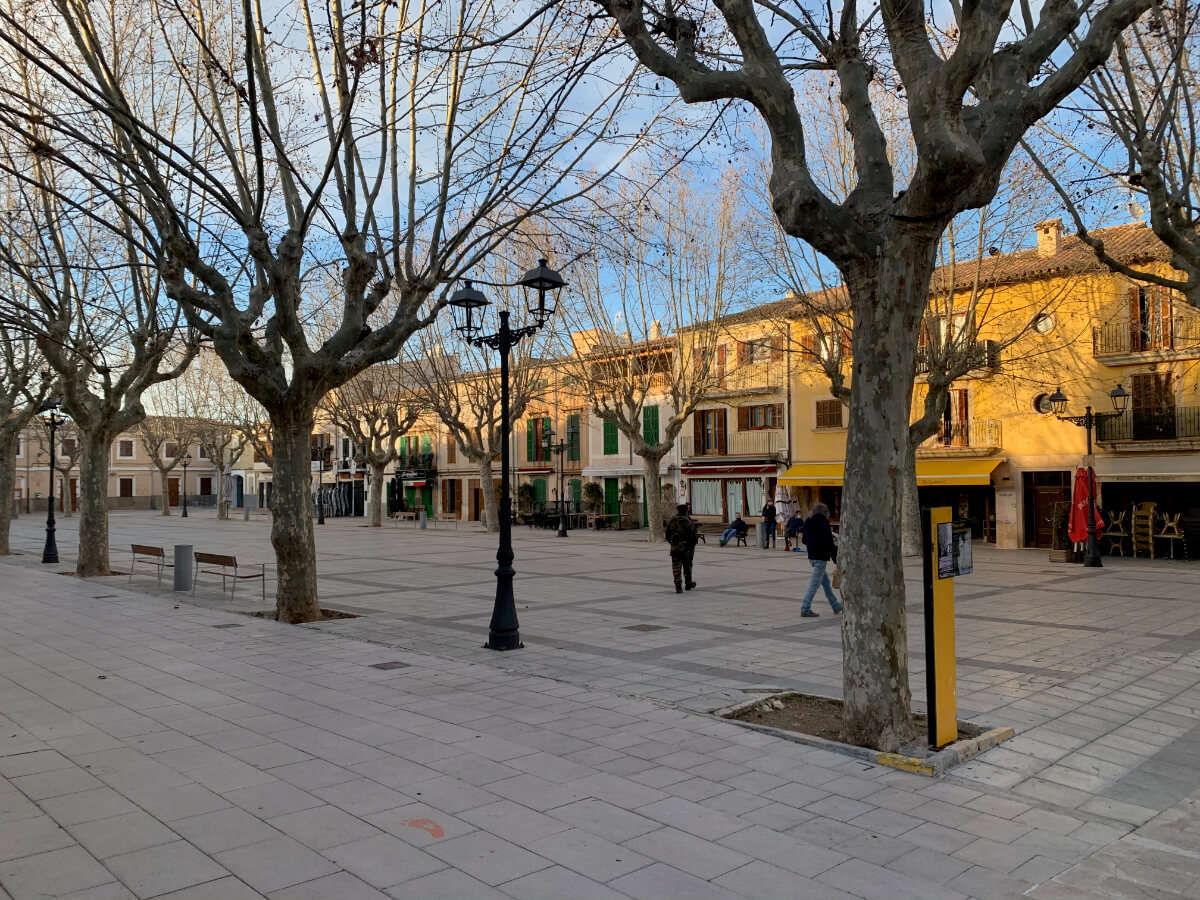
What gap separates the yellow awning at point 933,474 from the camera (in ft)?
81.3

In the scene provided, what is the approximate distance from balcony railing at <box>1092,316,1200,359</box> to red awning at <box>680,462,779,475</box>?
11370 millimetres

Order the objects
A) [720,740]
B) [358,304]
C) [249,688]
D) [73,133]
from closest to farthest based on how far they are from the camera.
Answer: [720,740] → [249,688] → [73,133] → [358,304]

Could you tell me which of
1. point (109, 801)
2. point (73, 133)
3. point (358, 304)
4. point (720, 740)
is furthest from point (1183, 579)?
point (73, 133)

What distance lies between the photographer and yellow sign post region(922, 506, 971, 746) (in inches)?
211

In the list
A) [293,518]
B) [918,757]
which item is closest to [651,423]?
[293,518]

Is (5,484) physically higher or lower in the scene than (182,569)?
higher

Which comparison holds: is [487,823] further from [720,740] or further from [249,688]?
[249,688]

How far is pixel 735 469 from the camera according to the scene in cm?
3228

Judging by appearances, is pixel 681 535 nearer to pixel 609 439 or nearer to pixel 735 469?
pixel 735 469

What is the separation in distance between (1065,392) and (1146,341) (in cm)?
238

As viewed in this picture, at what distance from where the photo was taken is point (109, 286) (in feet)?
52.8

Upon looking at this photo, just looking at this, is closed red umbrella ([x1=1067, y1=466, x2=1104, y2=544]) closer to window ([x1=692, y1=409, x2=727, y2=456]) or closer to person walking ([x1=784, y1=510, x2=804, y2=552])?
person walking ([x1=784, y1=510, x2=804, y2=552])

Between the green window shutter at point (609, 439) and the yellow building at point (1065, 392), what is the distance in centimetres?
1183

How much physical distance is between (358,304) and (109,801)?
723cm
